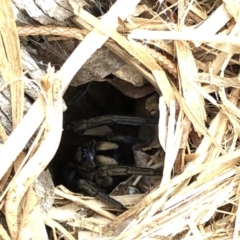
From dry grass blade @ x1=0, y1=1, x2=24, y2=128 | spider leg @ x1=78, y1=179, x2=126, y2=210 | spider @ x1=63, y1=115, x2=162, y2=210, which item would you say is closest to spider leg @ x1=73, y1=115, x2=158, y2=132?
spider @ x1=63, y1=115, x2=162, y2=210

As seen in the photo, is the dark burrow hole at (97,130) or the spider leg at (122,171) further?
the dark burrow hole at (97,130)

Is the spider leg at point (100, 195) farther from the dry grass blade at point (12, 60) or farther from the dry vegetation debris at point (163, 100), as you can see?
the dry grass blade at point (12, 60)

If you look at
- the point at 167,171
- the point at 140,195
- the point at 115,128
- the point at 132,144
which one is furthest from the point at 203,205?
the point at 115,128

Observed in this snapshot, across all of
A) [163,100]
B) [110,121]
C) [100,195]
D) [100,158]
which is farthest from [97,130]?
[163,100]

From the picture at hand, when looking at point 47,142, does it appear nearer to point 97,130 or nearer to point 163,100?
point 163,100

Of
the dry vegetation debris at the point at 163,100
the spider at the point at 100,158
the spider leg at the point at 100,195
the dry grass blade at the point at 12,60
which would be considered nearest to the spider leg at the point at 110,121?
the spider at the point at 100,158

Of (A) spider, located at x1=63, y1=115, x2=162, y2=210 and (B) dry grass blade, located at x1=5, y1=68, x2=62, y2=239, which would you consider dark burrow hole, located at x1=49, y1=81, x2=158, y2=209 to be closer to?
(A) spider, located at x1=63, y1=115, x2=162, y2=210

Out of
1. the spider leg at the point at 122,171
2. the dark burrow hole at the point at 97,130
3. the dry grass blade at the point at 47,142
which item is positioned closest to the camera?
the dry grass blade at the point at 47,142
